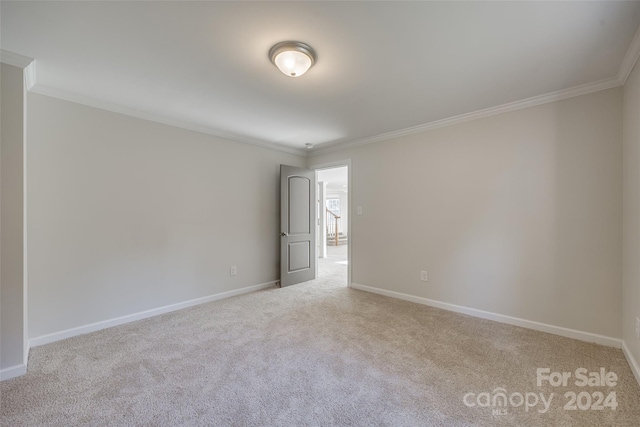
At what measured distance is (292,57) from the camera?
1.84 metres

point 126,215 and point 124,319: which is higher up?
point 126,215

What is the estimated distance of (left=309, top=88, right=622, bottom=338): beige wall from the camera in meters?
2.33

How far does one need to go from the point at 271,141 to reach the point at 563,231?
3691 mm

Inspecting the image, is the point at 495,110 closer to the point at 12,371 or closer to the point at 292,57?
the point at 292,57

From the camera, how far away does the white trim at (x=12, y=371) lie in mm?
1854

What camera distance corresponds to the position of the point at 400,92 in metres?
2.49

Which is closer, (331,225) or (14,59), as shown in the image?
(14,59)

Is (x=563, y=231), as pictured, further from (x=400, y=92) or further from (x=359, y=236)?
(x=359, y=236)

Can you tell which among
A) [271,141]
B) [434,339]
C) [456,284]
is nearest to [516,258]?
[456,284]

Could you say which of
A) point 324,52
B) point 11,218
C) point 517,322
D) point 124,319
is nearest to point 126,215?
point 11,218

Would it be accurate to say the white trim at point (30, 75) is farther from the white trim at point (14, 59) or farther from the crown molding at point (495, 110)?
the crown molding at point (495, 110)

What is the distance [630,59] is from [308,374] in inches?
127

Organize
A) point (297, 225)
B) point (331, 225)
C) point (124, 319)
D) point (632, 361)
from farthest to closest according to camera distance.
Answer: point (331, 225), point (297, 225), point (124, 319), point (632, 361)

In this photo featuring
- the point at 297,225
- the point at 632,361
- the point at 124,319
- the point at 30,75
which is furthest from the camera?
the point at 297,225
